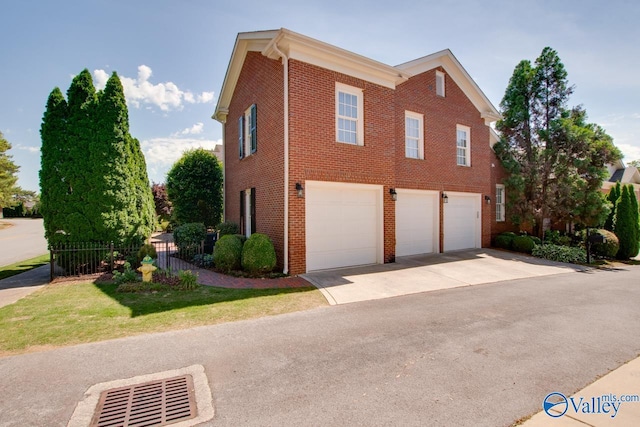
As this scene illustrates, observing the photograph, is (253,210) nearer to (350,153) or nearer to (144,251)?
(144,251)

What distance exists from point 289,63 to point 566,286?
988 centimetres

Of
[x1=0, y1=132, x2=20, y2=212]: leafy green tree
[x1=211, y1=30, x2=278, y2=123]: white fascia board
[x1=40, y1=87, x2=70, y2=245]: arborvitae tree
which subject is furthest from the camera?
[x1=0, y1=132, x2=20, y2=212]: leafy green tree

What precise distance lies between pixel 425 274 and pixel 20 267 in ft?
46.5

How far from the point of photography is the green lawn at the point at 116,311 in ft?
15.8

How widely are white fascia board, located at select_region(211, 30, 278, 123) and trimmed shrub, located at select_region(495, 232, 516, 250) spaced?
44.5 ft

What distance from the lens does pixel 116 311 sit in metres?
5.97

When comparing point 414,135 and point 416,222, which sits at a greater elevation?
point 414,135

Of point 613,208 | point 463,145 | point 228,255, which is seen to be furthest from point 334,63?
point 613,208

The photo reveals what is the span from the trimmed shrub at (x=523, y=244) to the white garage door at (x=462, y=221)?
5.46ft

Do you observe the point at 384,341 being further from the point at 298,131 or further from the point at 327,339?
the point at 298,131

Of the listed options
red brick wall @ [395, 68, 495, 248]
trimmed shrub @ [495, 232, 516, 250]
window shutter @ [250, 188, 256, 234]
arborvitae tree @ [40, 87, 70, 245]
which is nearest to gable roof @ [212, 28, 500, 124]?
red brick wall @ [395, 68, 495, 248]

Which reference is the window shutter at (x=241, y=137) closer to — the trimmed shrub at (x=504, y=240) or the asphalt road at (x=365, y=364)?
the asphalt road at (x=365, y=364)

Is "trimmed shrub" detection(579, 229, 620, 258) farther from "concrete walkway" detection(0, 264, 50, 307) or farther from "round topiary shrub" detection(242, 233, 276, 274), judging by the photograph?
"concrete walkway" detection(0, 264, 50, 307)

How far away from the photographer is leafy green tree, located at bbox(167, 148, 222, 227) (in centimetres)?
1689
